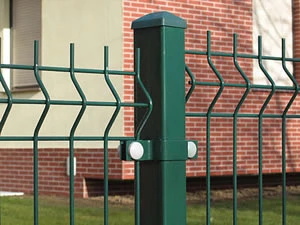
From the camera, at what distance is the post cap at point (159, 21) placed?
3.23 metres

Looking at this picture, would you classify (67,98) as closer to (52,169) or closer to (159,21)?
(52,169)

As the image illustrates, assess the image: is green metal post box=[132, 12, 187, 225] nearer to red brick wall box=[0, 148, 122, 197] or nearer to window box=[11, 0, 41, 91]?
red brick wall box=[0, 148, 122, 197]

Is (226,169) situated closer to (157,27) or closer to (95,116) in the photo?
(95,116)

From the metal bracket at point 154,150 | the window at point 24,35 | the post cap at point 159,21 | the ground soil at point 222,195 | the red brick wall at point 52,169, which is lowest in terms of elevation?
the ground soil at point 222,195

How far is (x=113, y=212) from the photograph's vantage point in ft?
32.5

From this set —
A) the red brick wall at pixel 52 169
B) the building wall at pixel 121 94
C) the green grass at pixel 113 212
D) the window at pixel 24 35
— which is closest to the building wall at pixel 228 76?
the building wall at pixel 121 94

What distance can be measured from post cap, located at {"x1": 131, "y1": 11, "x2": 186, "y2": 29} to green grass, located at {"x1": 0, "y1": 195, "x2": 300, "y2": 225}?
561cm

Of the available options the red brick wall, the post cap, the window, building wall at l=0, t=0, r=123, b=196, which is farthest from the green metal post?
the window

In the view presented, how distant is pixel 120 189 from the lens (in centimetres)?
1202

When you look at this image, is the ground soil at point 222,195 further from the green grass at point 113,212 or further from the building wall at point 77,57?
the building wall at point 77,57

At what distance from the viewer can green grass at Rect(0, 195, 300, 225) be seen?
8.95 m

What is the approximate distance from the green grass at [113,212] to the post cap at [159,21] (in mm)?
5612

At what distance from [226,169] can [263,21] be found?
8.08 ft

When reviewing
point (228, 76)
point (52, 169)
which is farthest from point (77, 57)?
point (228, 76)
